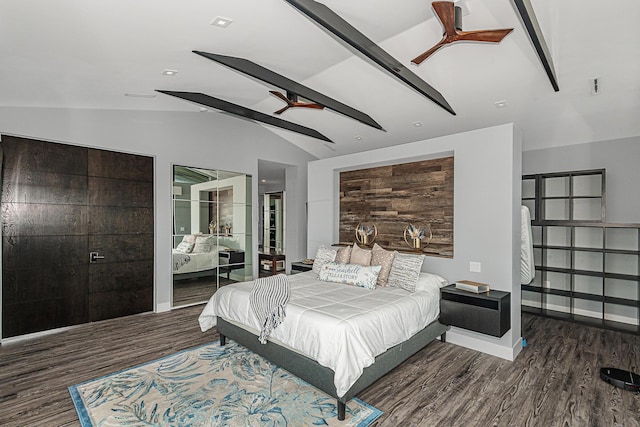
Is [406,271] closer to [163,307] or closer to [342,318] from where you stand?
[342,318]

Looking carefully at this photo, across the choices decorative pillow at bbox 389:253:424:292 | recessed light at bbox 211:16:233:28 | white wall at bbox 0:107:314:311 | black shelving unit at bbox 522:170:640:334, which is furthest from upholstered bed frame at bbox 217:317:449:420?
recessed light at bbox 211:16:233:28

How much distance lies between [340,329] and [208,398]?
127 centimetres

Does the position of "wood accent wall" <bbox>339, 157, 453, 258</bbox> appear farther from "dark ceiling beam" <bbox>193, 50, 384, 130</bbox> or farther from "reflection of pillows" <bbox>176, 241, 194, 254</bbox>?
"reflection of pillows" <bbox>176, 241, 194, 254</bbox>

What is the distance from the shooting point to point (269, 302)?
3174 millimetres

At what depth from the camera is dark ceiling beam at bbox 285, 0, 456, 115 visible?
241 cm

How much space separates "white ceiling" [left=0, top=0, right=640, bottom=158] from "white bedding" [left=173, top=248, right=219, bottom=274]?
247 cm

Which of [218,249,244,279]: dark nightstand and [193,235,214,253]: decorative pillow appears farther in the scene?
[218,249,244,279]: dark nightstand

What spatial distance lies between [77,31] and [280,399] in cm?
337

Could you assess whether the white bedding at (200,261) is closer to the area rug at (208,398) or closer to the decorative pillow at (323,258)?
the decorative pillow at (323,258)

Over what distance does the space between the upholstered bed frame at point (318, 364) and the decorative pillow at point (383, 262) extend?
2.38ft

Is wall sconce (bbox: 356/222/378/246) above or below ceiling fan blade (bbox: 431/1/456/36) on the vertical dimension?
below

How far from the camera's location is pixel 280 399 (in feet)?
8.75

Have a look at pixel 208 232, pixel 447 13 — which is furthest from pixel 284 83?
pixel 208 232

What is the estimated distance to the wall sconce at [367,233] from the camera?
16.9 feet
